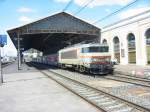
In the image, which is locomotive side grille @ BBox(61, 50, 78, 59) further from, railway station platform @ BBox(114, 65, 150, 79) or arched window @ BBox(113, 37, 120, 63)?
arched window @ BBox(113, 37, 120, 63)

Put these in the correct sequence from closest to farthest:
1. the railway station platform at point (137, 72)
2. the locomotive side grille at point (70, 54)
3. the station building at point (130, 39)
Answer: the railway station platform at point (137, 72)
the locomotive side grille at point (70, 54)
the station building at point (130, 39)

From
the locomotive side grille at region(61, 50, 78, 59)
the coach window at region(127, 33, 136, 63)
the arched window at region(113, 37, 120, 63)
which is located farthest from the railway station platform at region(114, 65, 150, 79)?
the arched window at region(113, 37, 120, 63)

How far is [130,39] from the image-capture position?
4850 cm

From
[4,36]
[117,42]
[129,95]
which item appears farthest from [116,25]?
[129,95]

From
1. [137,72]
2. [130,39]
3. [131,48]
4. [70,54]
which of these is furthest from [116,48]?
[137,72]

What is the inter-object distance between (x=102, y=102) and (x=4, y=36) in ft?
43.5

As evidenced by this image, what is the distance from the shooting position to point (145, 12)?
41875 mm

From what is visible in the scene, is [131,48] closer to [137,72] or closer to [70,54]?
[70,54]

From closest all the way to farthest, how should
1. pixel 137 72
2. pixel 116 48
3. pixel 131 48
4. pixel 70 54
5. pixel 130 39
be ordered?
pixel 137 72, pixel 70 54, pixel 131 48, pixel 130 39, pixel 116 48

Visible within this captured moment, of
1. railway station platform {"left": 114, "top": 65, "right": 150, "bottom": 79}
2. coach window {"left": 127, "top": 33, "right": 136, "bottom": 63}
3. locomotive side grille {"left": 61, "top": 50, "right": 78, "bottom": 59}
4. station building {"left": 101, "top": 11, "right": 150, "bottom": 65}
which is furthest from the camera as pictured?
coach window {"left": 127, "top": 33, "right": 136, "bottom": 63}

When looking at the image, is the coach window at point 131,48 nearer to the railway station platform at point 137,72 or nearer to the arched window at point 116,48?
the arched window at point 116,48

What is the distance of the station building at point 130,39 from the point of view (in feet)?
142

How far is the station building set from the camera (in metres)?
43.3

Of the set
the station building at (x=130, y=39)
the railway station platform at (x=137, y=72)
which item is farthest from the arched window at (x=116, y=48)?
the railway station platform at (x=137, y=72)
